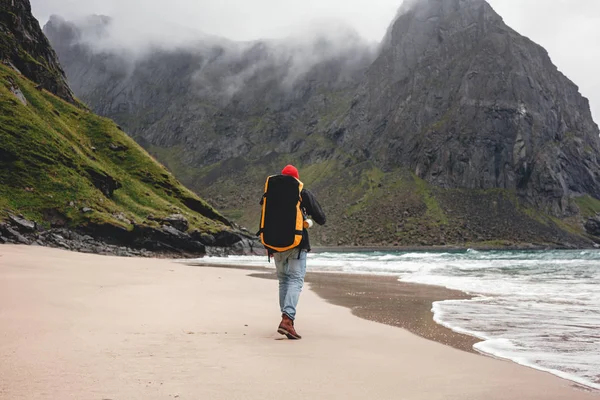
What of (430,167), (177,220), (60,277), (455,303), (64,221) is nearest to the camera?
(60,277)

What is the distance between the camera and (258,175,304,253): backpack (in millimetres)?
6691

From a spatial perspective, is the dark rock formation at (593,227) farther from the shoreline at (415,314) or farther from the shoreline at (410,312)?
the shoreline at (415,314)

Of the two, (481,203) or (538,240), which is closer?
(538,240)

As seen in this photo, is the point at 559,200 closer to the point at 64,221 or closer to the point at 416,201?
the point at 416,201

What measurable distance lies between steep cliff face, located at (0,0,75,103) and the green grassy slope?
4.35 metres

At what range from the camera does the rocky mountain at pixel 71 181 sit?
37938 mm

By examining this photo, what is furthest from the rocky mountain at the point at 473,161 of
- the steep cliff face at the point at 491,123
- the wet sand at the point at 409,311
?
the wet sand at the point at 409,311

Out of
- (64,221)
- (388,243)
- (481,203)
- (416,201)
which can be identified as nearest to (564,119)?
(481,203)

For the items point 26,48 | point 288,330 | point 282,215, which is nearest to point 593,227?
point 26,48

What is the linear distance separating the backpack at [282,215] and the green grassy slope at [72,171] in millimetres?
33725

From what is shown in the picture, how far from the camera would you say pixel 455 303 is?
12.0m

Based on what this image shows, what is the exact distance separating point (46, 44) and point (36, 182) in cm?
4738

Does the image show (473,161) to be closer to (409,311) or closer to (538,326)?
(409,311)

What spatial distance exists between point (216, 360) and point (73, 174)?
149ft
